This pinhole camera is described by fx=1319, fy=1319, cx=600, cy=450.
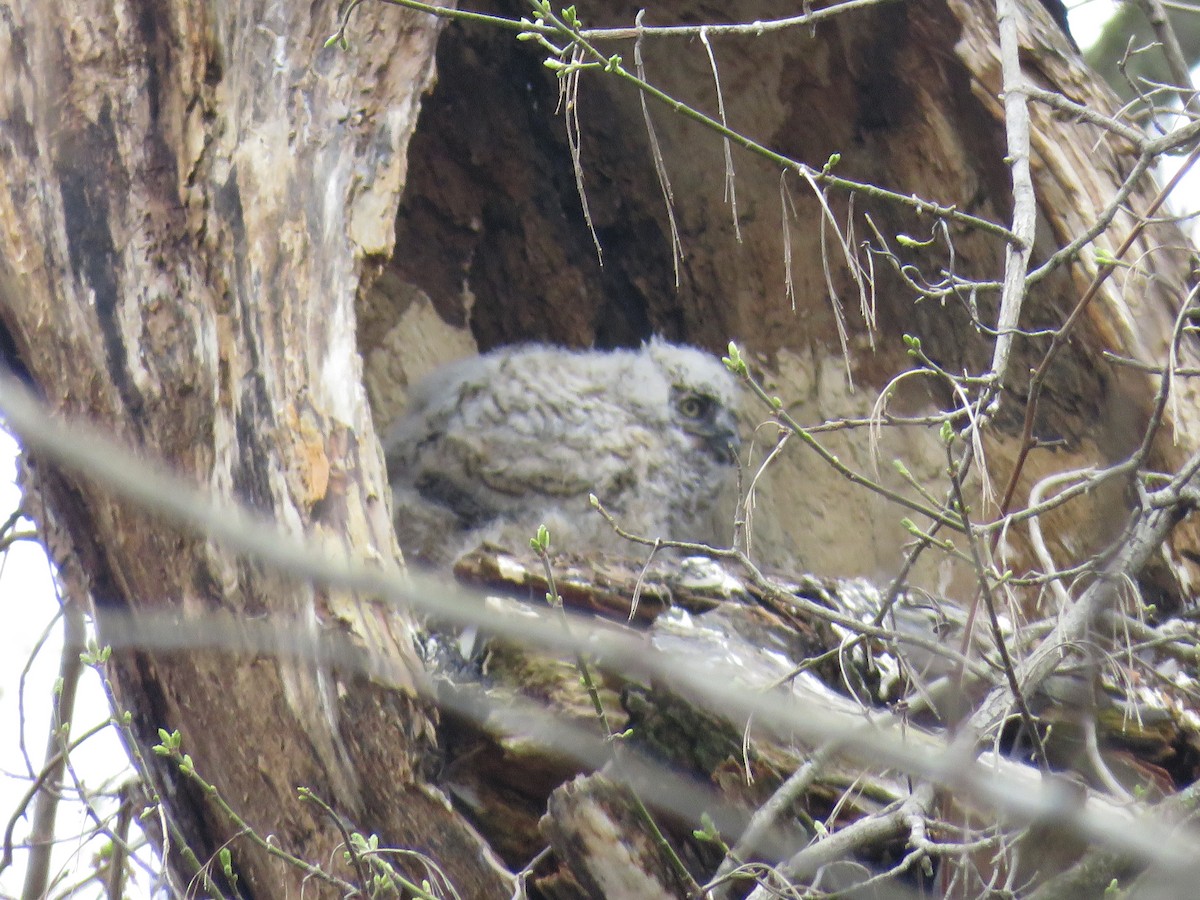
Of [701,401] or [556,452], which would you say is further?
[701,401]

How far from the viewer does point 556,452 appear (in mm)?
4465

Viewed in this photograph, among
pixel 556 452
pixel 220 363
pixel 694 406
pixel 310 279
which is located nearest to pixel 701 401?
pixel 694 406

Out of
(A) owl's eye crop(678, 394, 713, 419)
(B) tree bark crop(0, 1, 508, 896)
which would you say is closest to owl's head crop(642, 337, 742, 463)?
(A) owl's eye crop(678, 394, 713, 419)

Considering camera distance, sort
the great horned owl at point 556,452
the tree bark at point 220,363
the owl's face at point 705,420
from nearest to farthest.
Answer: the tree bark at point 220,363, the great horned owl at point 556,452, the owl's face at point 705,420

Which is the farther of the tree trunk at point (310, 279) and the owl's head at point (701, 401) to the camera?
the owl's head at point (701, 401)

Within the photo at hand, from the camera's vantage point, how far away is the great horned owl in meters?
4.39

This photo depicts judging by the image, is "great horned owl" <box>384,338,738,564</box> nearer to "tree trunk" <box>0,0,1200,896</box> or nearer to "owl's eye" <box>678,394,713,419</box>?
"owl's eye" <box>678,394,713,419</box>

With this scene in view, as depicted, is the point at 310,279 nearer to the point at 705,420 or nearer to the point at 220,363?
the point at 220,363

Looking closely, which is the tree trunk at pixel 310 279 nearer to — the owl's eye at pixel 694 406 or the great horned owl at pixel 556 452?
the owl's eye at pixel 694 406

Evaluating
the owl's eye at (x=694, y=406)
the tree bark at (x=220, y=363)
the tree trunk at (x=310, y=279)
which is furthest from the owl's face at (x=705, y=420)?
the tree bark at (x=220, y=363)

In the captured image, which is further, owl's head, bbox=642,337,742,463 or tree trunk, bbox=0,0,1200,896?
owl's head, bbox=642,337,742,463

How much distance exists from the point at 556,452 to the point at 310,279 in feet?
4.78

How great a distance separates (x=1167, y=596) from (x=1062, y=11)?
2165mm

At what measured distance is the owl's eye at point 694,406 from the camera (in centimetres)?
479
